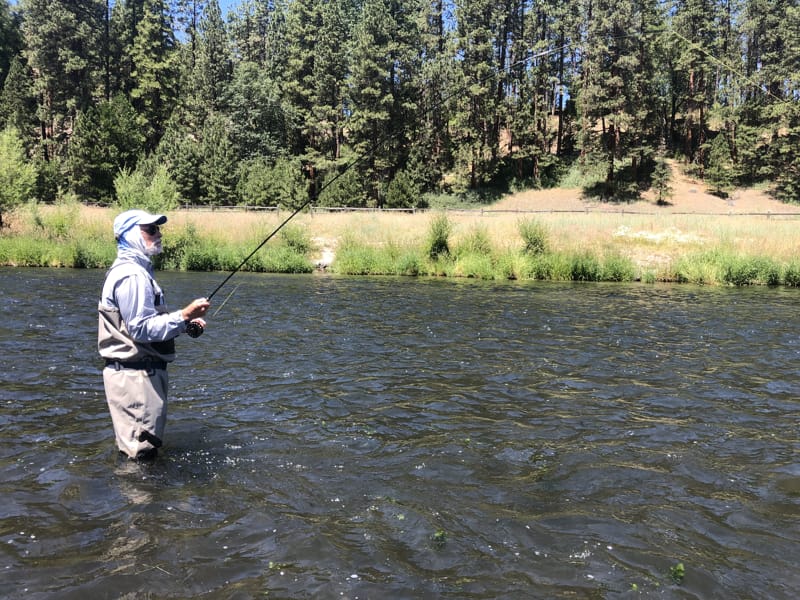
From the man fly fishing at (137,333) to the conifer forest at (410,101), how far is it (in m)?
44.1

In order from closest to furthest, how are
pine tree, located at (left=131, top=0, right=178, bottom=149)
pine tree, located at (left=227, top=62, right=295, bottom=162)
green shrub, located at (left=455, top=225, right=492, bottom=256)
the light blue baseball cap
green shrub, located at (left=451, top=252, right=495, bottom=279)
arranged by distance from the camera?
the light blue baseball cap < green shrub, located at (left=451, top=252, right=495, bottom=279) < green shrub, located at (left=455, top=225, right=492, bottom=256) < pine tree, located at (left=227, top=62, right=295, bottom=162) < pine tree, located at (left=131, top=0, right=178, bottom=149)

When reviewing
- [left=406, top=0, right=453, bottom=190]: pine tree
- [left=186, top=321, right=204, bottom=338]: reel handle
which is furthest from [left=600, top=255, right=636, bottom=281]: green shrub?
[left=406, top=0, right=453, bottom=190]: pine tree

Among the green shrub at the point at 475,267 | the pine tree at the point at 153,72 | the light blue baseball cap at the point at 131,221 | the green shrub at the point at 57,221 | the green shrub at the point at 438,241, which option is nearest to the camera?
the light blue baseball cap at the point at 131,221

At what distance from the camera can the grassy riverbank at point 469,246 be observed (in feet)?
97.5

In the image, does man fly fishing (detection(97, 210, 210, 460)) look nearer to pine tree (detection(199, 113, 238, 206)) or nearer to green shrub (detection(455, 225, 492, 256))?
green shrub (detection(455, 225, 492, 256))

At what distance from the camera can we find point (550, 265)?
98.8 feet

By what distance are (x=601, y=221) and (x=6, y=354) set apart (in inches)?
1279

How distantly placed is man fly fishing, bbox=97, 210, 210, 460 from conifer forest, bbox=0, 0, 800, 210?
1737 inches

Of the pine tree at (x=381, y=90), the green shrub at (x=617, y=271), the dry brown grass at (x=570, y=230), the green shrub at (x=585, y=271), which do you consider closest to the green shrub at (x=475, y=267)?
the dry brown grass at (x=570, y=230)

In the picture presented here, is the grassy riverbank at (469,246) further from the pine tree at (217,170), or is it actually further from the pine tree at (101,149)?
the pine tree at (101,149)

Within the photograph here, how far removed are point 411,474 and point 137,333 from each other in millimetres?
2890

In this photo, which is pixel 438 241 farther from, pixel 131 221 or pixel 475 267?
pixel 131 221

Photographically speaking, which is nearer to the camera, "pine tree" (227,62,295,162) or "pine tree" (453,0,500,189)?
"pine tree" (453,0,500,189)

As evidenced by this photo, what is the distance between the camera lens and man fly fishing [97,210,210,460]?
205 inches
